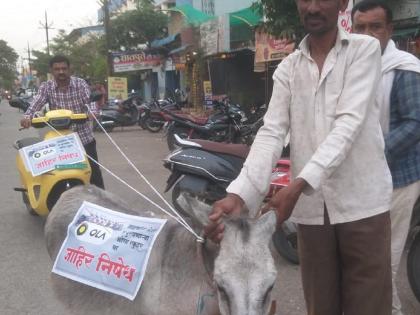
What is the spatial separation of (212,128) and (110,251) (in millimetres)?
7970

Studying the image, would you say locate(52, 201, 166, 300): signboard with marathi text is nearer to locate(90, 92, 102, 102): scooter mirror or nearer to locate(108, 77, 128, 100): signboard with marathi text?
locate(90, 92, 102, 102): scooter mirror

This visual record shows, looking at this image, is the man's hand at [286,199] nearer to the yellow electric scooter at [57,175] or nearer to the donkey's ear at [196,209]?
the donkey's ear at [196,209]

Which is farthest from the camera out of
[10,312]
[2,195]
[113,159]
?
[113,159]

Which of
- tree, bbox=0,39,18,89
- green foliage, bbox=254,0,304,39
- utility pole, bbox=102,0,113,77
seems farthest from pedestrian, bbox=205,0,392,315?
tree, bbox=0,39,18,89

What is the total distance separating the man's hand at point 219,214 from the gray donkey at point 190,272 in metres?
0.03

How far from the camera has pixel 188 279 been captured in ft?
7.02

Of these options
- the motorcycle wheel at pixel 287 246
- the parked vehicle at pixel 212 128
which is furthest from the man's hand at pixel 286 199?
the parked vehicle at pixel 212 128

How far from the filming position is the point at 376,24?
2.74m

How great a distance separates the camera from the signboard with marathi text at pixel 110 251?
2.15 metres

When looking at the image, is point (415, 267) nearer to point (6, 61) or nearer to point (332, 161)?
point (332, 161)

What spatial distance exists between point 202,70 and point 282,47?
628 cm

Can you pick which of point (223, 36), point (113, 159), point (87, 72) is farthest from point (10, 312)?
point (87, 72)

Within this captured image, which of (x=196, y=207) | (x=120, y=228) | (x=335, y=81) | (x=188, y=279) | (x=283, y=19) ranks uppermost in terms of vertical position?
(x=283, y=19)

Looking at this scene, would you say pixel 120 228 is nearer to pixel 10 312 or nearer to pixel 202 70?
pixel 10 312
